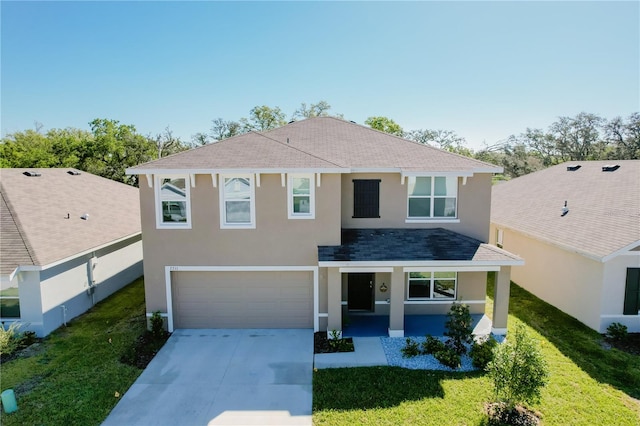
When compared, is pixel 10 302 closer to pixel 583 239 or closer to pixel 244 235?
pixel 244 235

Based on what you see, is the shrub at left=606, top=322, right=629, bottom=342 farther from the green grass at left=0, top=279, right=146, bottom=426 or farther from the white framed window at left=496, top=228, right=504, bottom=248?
the green grass at left=0, top=279, right=146, bottom=426

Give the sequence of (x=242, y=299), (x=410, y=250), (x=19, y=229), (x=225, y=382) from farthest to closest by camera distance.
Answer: (x=19, y=229) → (x=242, y=299) → (x=410, y=250) → (x=225, y=382)

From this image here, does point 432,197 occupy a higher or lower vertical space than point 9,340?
higher

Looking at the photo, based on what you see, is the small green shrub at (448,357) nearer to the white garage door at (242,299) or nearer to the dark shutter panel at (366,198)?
the white garage door at (242,299)

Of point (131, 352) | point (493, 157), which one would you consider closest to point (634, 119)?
point (493, 157)

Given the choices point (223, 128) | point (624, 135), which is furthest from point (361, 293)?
point (624, 135)

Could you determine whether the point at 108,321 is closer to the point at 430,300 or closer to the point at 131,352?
the point at 131,352
